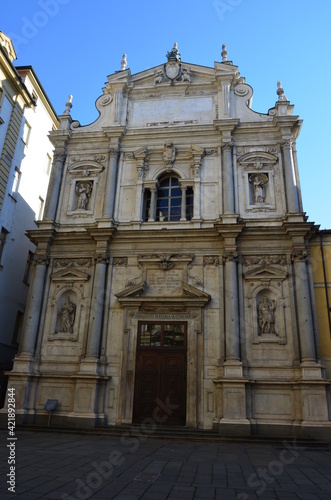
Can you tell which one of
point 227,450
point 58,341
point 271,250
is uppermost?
point 271,250

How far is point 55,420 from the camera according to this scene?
15.2 metres

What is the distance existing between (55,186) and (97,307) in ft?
22.0

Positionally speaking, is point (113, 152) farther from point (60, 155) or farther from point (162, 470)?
point (162, 470)

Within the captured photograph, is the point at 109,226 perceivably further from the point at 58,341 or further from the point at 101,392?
the point at 101,392

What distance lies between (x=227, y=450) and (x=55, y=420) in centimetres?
712

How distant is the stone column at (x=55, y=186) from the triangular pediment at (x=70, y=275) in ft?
8.98

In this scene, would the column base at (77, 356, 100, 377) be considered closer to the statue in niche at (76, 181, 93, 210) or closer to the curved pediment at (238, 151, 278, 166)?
the statue in niche at (76, 181, 93, 210)

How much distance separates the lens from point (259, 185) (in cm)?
1806

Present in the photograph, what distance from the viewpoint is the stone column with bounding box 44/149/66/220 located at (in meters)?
18.7

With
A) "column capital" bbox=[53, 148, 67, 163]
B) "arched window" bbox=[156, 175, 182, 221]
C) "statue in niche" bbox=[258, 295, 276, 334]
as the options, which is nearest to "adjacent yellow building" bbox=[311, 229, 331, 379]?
"statue in niche" bbox=[258, 295, 276, 334]

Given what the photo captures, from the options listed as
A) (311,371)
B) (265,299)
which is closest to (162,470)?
(311,371)

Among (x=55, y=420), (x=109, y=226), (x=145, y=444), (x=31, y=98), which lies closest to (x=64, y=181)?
(x=109, y=226)

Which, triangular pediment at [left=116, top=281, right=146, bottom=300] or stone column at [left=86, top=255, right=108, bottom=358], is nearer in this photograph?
stone column at [left=86, top=255, right=108, bottom=358]

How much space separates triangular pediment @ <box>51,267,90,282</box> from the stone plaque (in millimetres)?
2856
